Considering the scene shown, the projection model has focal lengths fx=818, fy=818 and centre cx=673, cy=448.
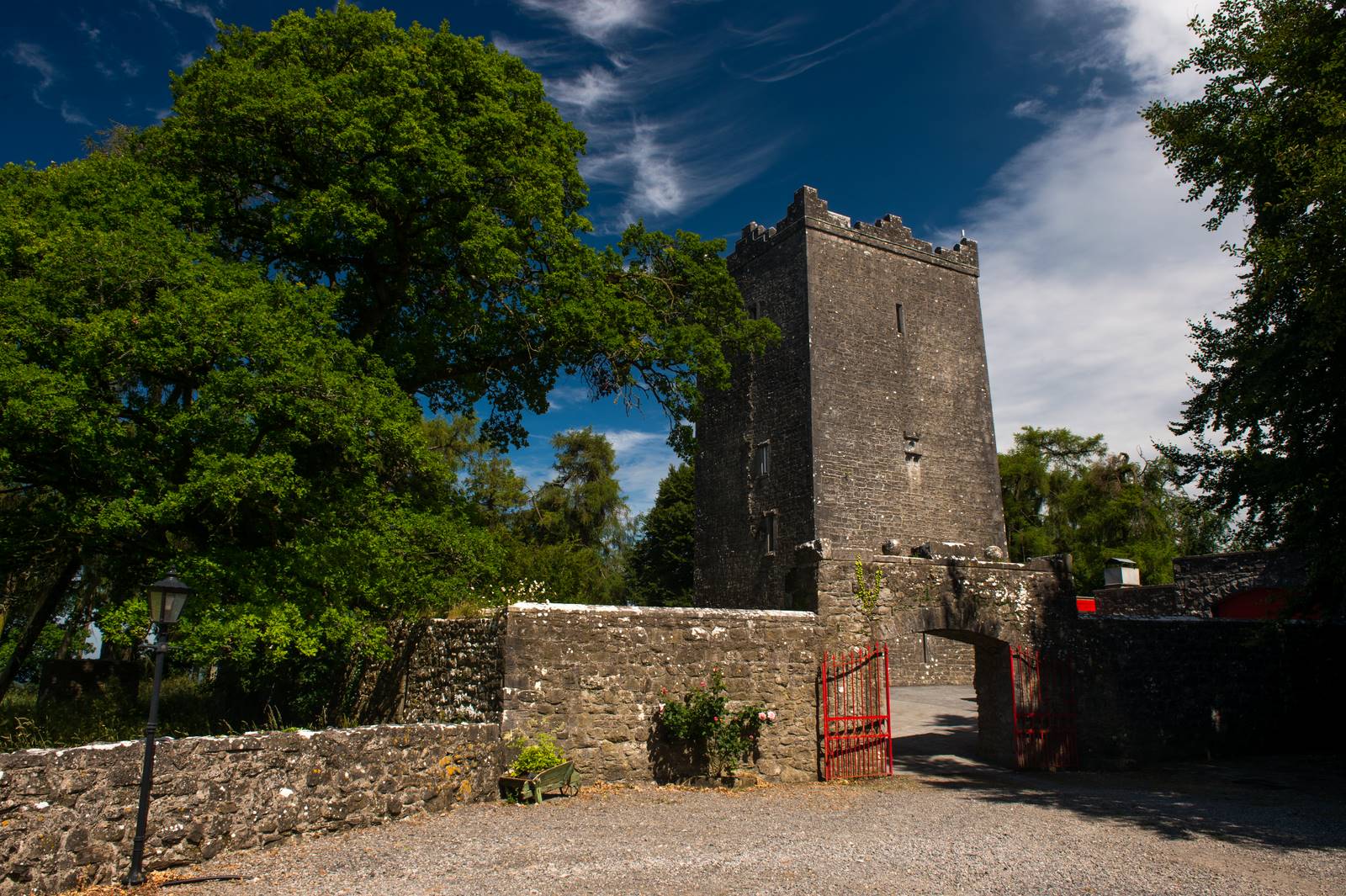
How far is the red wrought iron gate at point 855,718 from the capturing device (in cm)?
1022

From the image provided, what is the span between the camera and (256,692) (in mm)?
12688

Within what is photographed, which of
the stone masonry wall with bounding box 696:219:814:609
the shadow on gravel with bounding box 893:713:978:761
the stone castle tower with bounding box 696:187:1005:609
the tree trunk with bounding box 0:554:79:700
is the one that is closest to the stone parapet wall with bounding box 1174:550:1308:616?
the stone castle tower with bounding box 696:187:1005:609

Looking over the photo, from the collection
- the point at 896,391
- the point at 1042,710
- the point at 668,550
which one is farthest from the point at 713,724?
the point at 668,550

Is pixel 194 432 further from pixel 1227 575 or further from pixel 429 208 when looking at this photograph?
pixel 1227 575

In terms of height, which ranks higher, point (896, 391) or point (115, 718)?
point (896, 391)

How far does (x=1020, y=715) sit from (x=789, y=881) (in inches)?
266

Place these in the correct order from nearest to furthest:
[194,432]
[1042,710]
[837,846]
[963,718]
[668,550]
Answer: [837,846], [194,432], [1042,710], [963,718], [668,550]

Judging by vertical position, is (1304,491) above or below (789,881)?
above

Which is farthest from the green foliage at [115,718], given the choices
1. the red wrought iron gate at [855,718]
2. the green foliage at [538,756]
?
the red wrought iron gate at [855,718]

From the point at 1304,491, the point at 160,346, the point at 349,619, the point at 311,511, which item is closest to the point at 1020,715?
the point at 1304,491

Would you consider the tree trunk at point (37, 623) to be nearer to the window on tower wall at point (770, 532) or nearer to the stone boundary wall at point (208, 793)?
the stone boundary wall at point (208, 793)

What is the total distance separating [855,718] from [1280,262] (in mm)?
7101

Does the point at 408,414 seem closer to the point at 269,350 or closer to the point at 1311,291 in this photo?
the point at 269,350

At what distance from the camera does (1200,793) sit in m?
9.96
